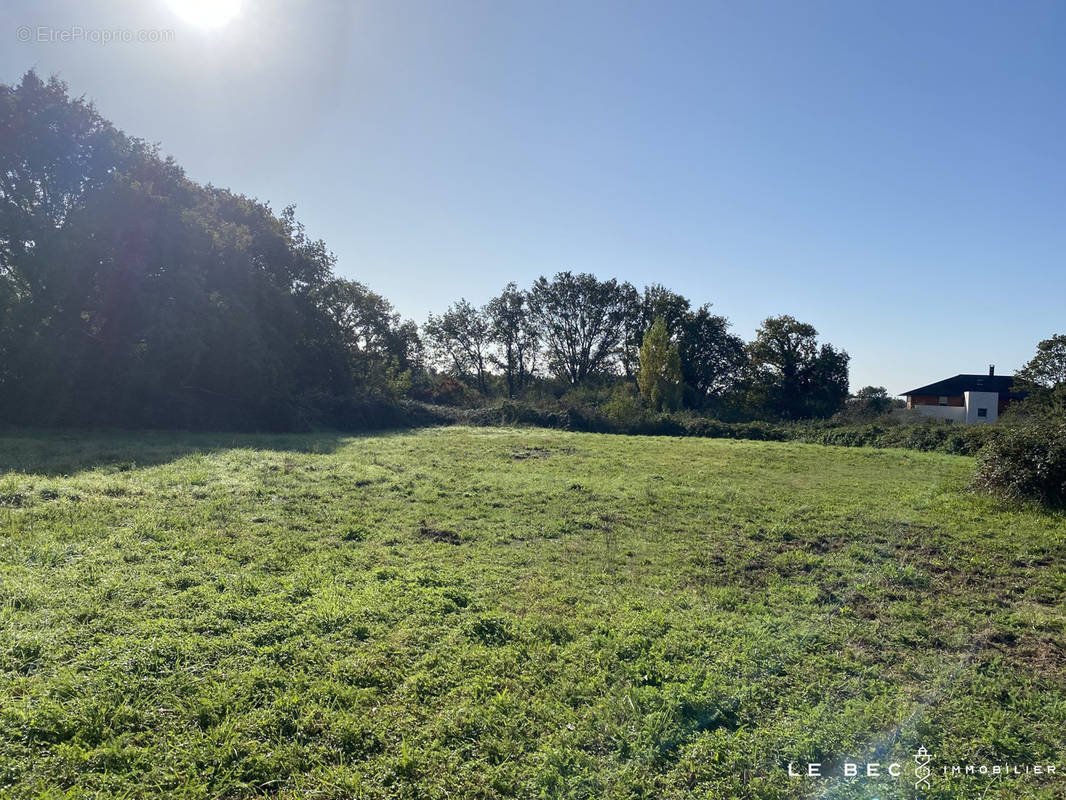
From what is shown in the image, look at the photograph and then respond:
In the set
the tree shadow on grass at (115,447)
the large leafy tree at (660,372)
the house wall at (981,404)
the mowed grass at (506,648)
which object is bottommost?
the mowed grass at (506,648)

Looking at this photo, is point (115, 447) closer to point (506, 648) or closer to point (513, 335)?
point (506, 648)

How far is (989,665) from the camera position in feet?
12.5

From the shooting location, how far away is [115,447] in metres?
12.8

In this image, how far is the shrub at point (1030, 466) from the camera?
8906 millimetres

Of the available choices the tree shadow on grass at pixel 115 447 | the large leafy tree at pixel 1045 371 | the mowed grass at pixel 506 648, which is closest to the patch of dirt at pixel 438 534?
the mowed grass at pixel 506 648

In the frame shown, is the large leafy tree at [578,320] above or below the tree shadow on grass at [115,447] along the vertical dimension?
above

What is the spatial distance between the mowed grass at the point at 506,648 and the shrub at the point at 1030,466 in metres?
1.43

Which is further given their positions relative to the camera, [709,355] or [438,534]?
[709,355]

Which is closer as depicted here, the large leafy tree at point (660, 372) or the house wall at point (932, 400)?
the large leafy tree at point (660, 372)

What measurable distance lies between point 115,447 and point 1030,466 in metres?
18.1

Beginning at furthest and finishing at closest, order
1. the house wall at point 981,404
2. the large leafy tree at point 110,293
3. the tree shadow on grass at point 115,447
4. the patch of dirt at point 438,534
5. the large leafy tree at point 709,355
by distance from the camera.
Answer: the large leafy tree at point 709,355 → the house wall at point 981,404 → the large leafy tree at point 110,293 → the tree shadow on grass at point 115,447 → the patch of dirt at point 438,534

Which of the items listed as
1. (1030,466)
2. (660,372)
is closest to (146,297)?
(1030,466)

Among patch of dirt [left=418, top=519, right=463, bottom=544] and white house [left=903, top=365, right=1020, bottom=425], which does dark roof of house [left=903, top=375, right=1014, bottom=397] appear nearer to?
white house [left=903, top=365, right=1020, bottom=425]

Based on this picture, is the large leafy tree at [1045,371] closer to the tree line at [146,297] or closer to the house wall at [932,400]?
the house wall at [932,400]
